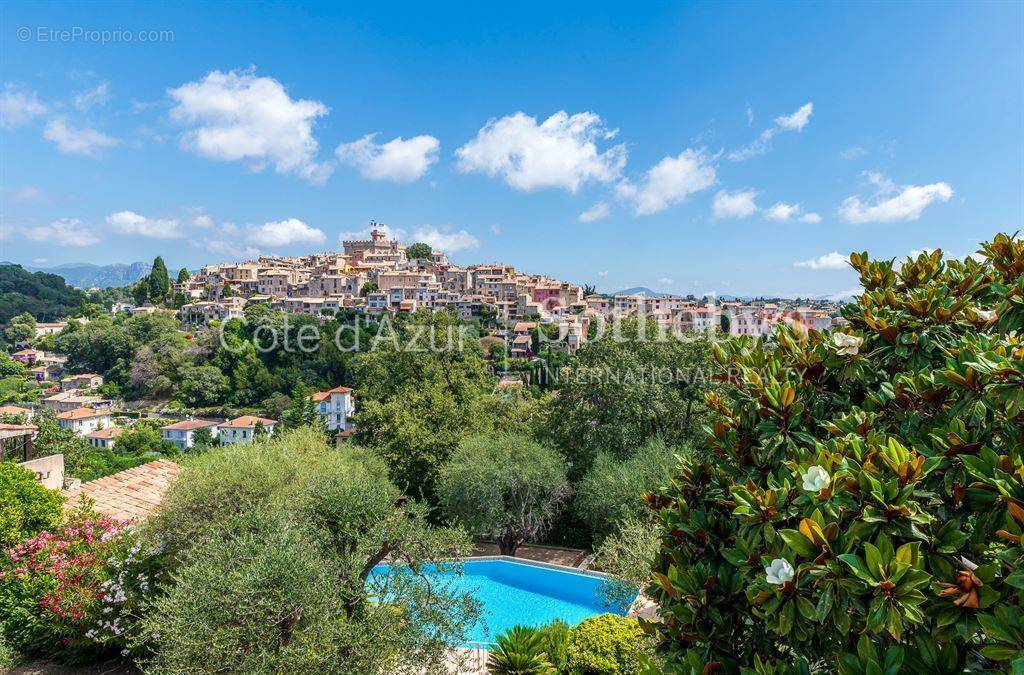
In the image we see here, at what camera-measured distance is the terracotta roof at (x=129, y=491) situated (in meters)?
10.3

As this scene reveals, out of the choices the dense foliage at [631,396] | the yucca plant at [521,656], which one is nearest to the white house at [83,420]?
Result: the dense foliage at [631,396]

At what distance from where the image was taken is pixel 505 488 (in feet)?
42.1

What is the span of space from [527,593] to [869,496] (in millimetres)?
10693

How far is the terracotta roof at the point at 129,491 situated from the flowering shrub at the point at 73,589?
4.39ft

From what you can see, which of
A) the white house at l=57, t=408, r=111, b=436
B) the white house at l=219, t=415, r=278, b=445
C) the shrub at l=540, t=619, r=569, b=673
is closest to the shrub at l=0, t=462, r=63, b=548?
the shrub at l=540, t=619, r=569, b=673

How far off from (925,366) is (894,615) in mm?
1597

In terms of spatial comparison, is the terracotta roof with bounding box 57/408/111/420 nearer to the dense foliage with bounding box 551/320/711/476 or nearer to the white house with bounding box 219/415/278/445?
the white house with bounding box 219/415/278/445

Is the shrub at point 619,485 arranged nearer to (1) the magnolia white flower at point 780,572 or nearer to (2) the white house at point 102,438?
(1) the magnolia white flower at point 780,572

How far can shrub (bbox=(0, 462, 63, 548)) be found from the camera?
8336mm

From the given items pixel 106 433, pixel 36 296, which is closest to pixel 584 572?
pixel 106 433

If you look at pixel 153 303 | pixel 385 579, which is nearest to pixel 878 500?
pixel 385 579

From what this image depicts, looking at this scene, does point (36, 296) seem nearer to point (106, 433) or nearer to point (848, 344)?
point (106, 433)

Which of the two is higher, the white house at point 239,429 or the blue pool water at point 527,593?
the blue pool water at point 527,593

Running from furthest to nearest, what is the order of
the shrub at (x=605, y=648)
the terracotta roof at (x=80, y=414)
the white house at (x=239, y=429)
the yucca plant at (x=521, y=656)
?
the terracotta roof at (x=80, y=414) < the white house at (x=239, y=429) < the yucca plant at (x=521, y=656) < the shrub at (x=605, y=648)
